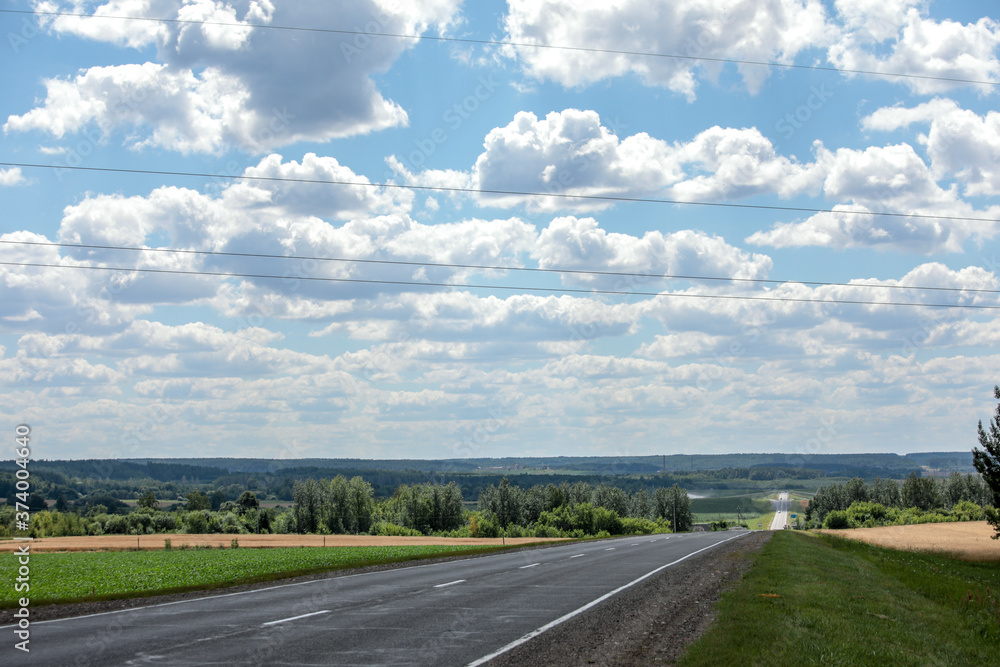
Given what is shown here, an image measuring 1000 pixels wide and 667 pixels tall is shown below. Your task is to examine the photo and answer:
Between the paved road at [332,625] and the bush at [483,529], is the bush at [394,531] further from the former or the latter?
the paved road at [332,625]

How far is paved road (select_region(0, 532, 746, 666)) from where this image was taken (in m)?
11.5

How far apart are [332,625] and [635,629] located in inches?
226

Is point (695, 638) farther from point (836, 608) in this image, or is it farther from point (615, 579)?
point (615, 579)

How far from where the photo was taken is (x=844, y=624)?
1404cm

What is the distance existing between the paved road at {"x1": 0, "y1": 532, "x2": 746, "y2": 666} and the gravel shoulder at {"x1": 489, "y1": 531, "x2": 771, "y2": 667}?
0.64m

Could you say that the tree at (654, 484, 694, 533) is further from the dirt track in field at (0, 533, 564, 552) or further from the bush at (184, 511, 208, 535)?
the bush at (184, 511, 208, 535)

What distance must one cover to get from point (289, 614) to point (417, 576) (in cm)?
958

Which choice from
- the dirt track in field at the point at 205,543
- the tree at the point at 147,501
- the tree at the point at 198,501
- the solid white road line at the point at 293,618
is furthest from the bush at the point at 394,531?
the solid white road line at the point at 293,618

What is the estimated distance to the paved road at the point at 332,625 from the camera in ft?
37.9

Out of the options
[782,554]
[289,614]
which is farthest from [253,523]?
[289,614]

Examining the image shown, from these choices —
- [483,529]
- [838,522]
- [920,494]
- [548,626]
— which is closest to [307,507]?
[483,529]

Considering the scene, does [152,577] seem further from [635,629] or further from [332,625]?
[635,629]

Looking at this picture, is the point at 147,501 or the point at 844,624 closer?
the point at 844,624

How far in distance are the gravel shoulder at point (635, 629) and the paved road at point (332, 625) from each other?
642mm
